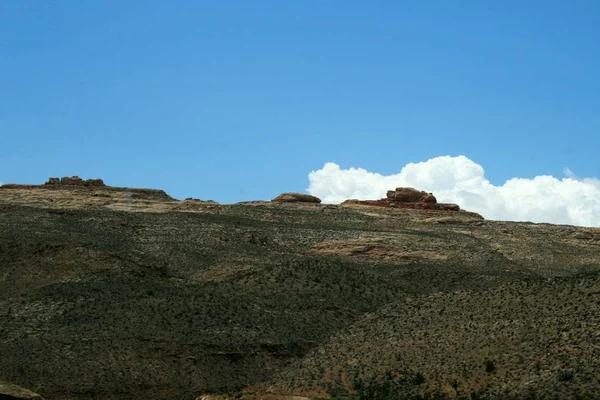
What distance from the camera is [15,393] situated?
42.9 meters

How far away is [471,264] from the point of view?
80812 mm

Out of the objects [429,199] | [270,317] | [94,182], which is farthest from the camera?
[429,199]

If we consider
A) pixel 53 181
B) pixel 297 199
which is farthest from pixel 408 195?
pixel 53 181

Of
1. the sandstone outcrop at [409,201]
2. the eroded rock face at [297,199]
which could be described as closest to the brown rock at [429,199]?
the sandstone outcrop at [409,201]

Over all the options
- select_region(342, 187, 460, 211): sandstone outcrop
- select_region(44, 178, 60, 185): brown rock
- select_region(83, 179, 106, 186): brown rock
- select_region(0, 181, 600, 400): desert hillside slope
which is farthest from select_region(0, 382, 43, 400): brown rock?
select_region(342, 187, 460, 211): sandstone outcrop

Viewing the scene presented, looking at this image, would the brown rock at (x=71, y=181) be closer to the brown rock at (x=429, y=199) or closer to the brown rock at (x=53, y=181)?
the brown rock at (x=53, y=181)

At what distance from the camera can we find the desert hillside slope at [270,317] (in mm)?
43781

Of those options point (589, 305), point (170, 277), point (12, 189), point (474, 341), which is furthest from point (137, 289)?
point (12, 189)

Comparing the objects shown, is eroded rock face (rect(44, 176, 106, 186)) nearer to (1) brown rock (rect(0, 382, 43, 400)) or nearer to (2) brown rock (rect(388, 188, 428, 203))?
(2) brown rock (rect(388, 188, 428, 203))

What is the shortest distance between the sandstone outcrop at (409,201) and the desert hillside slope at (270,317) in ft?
99.2

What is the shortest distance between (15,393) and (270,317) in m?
16.4

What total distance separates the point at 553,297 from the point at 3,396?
80.9 feet

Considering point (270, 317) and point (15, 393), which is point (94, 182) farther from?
point (15, 393)

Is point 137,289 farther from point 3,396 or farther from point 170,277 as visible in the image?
point 3,396
